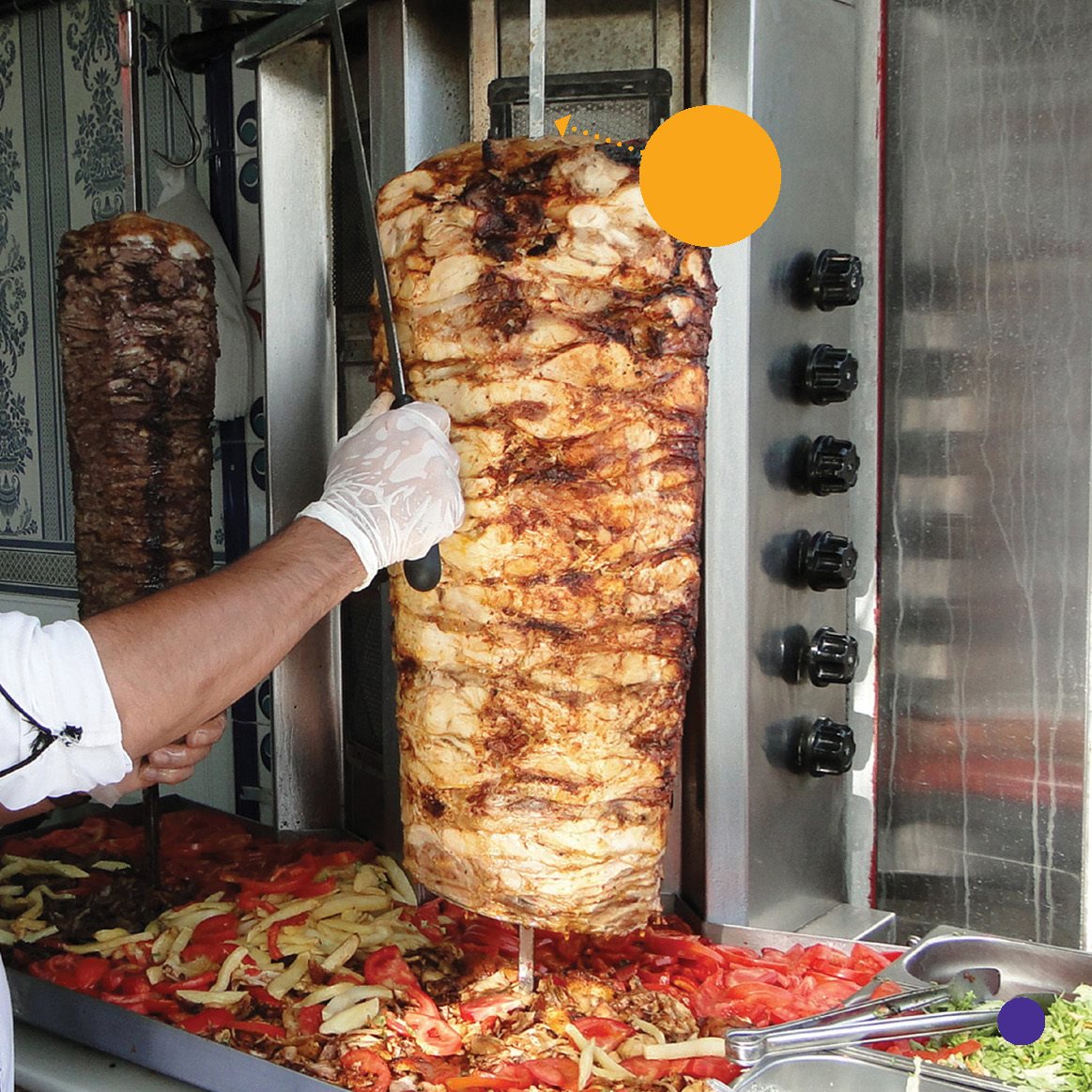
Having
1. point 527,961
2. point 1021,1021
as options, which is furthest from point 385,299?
point 1021,1021

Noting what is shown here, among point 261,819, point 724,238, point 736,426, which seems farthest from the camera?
point 261,819

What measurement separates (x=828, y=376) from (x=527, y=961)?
3.48ft

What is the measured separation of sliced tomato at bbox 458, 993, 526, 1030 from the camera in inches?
69.1

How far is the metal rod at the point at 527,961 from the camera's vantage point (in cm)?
179

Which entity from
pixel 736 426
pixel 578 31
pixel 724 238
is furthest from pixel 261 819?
pixel 724 238

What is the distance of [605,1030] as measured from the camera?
1.68 m

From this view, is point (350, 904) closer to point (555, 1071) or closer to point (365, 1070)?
point (365, 1070)

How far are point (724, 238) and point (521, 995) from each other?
45.3 inches

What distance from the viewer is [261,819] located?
3.32 meters

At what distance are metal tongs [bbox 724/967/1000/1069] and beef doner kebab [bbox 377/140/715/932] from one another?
23 centimetres

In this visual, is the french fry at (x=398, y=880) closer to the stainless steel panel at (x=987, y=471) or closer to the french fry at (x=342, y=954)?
the french fry at (x=342, y=954)

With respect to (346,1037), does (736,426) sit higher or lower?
higher

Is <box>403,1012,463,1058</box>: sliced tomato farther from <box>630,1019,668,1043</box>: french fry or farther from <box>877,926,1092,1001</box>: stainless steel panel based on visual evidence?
<box>877,926,1092,1001</box>: stainless steel panel

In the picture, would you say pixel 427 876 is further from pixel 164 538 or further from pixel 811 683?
pixel 164 538
